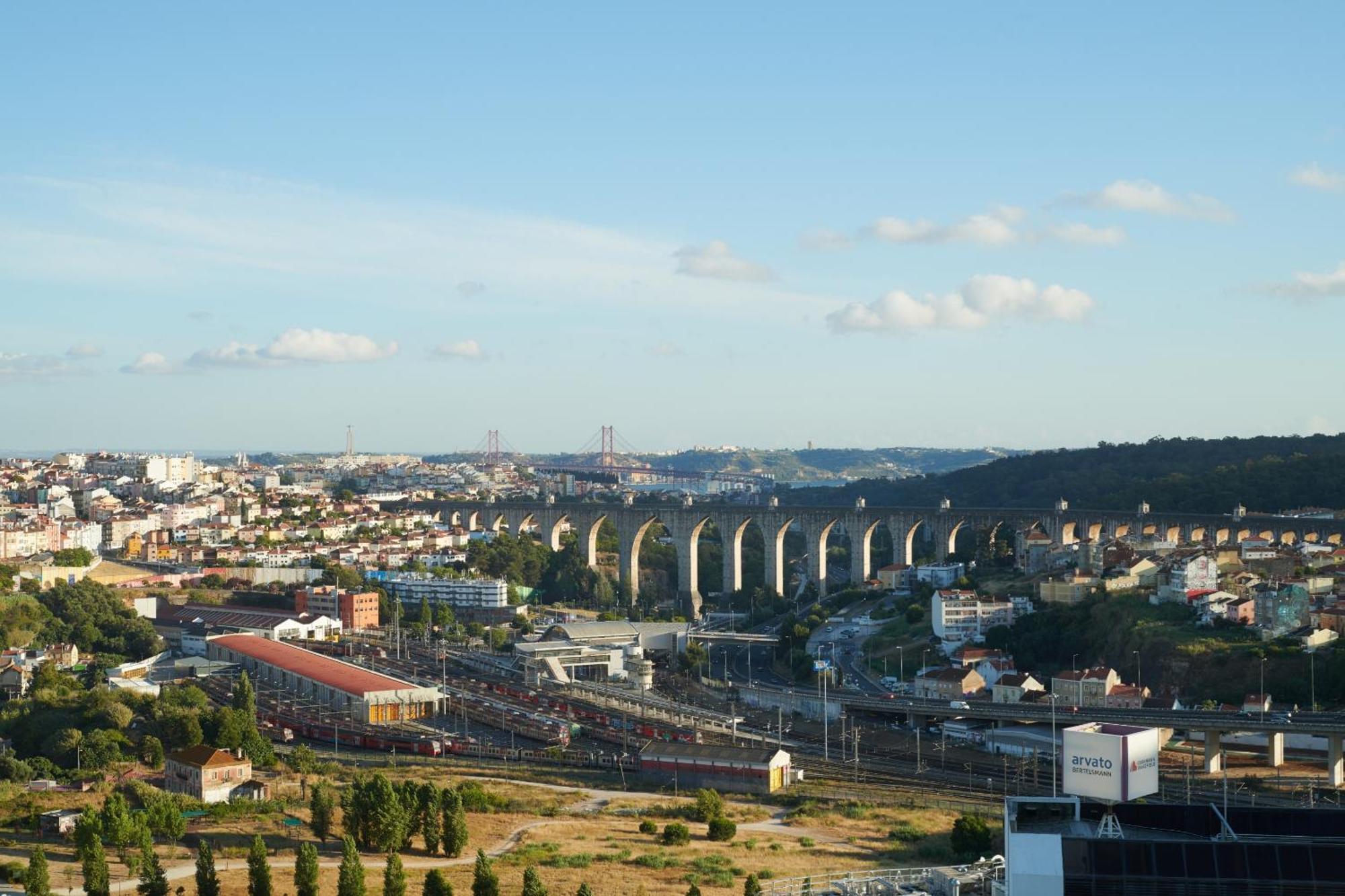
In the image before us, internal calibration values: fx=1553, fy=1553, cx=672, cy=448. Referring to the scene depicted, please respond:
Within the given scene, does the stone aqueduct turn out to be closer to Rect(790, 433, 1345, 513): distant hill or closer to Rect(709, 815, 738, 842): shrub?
Rect(790, 433, 1345, 513): distant hill

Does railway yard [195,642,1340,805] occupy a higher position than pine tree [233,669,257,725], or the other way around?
pine tree [233,669,257,725]

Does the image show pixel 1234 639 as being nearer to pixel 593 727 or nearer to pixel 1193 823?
pixel 593 727

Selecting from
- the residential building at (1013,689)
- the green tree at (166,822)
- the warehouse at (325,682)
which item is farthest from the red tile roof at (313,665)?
the residential building at (1013,689)

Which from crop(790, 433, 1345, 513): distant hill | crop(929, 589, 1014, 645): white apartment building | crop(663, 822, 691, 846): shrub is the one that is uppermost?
crop(790, 433, 1345, 513): distant hill

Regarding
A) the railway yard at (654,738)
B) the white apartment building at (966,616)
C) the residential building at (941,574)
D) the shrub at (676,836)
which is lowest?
the railway yard at (654,738)

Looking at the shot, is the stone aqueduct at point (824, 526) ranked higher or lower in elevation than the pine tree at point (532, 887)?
higher

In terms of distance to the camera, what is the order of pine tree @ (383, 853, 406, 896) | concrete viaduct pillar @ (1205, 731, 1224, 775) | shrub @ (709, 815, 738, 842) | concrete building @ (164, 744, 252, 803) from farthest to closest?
concrete viaduct pillar @ (1205, 731, 1224, 775), concrete building @ (164, 744, 252, 803), shrub @ (709, 815, 738, 842), pine tree @ (383, 853, 406, 896)

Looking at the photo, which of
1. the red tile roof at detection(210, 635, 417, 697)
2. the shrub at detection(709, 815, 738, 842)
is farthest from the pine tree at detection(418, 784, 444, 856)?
the red tile roof at detection(210, 635, 417, 697)

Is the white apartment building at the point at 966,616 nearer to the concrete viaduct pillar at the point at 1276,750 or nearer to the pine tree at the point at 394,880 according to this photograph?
the concrete viaduct pillar at the point at 1276,750
